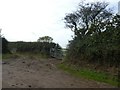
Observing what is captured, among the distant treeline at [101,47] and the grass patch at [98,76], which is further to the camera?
the distant treeline at [101,47]

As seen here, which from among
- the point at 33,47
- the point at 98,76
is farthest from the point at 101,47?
the point at 33,47

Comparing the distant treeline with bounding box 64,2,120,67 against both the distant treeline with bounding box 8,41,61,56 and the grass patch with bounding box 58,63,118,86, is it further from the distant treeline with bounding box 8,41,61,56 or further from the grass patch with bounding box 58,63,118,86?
the distant treeline with bounding box 8,41,61,56

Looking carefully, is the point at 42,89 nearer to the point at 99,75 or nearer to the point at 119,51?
the point at 99,75

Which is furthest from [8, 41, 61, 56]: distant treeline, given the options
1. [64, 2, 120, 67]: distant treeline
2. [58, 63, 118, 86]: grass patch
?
[58, 63, 118, 86]: grass patch

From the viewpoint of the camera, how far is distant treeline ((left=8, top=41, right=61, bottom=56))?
41.3 metres

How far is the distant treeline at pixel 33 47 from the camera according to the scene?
41.3 meters

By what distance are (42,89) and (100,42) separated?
7.98 meters

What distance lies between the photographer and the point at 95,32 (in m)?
20.5

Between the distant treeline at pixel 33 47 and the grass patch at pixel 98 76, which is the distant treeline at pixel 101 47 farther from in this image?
the distant treeline at pixel 33 47

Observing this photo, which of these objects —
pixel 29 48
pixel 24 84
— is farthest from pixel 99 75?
pixel 29 48

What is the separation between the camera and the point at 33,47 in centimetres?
4316

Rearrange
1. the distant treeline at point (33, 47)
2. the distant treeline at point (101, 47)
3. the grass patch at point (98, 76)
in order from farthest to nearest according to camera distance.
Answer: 1. the distant treeline at point (33, 47)
2. the distant treeline at point (101, 47)
3. the grass patch at point (98, 76)

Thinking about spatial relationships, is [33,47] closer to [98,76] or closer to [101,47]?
[101,47]

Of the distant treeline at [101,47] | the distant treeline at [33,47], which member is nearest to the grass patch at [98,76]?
the distant treeline at [101,47]
